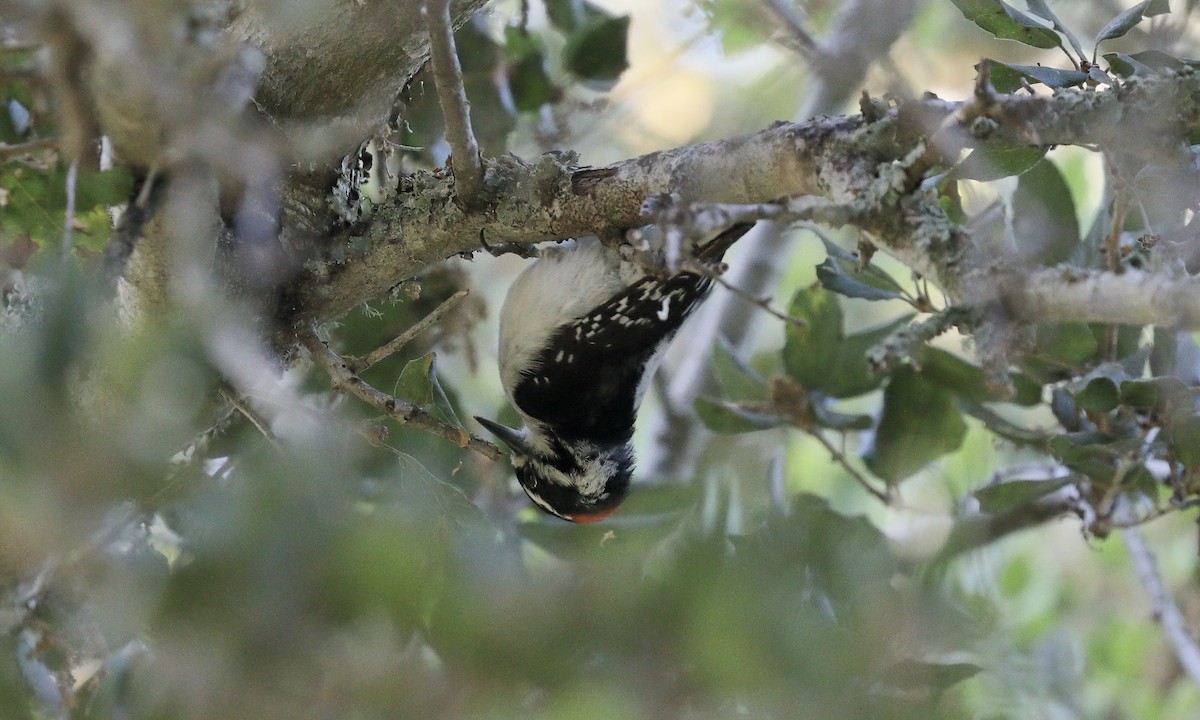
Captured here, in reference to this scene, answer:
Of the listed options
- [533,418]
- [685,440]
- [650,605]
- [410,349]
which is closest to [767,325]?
[685,440]

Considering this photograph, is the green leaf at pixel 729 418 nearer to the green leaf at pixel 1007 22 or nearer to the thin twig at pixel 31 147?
the green leaf at pixel 1007 22

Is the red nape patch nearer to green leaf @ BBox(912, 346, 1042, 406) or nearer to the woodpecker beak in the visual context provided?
the woodpecker beak

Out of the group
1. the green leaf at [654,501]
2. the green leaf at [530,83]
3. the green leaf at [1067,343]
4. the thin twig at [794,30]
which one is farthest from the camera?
the thin twig at [794,30]

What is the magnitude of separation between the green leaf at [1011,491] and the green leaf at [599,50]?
1.21m

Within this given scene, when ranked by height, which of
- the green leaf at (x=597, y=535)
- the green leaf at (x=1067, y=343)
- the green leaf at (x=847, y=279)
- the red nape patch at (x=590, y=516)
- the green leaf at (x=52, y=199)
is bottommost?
the red nape patch at (x=590, y=516)

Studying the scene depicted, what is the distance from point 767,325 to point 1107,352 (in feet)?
8.81

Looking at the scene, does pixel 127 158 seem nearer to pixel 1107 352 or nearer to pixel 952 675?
pixel 952 675

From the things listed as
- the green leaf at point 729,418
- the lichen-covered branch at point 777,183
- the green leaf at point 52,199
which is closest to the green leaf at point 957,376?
the green leaf at point 729,418

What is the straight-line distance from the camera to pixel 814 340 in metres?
2.19

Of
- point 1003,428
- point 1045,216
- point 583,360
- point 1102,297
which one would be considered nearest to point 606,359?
point 583,360

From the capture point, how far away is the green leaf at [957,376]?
1945mm

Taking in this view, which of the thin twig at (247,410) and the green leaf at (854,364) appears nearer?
the thin twig at (247,410)

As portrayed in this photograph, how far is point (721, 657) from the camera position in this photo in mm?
917

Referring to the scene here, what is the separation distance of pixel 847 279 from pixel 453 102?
2.80ft
